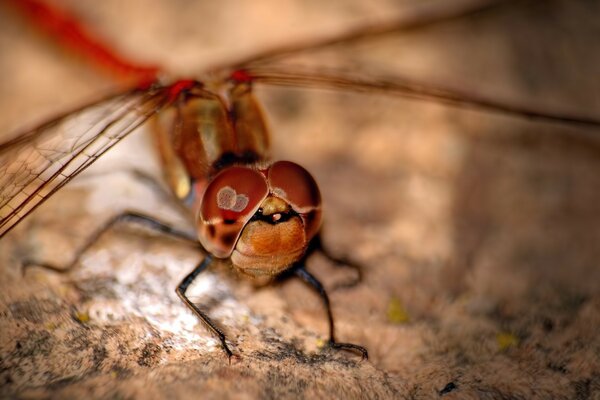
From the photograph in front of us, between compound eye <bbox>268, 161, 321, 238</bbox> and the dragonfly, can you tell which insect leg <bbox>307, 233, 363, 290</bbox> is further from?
compound eye <bbox>268, 161, 321, 238</bbox>

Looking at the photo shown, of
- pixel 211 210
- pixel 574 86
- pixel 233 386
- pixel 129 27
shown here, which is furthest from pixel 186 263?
pixel 574 86

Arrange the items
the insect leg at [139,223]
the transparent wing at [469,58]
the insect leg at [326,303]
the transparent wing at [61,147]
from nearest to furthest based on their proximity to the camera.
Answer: the insect leg at [326,303], the transparent wing at [61,147], the insect leg at [139,223], the transparent wing at [469,58]

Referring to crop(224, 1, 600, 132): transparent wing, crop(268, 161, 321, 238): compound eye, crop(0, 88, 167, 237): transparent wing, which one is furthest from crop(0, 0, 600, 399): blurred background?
crop(268, 161, 321, 238): compound eye

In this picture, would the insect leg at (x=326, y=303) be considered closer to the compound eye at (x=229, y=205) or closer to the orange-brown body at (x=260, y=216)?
the orange-brown body at (x=260, y=216)

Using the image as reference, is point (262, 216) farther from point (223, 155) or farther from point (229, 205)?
point (223, 155)

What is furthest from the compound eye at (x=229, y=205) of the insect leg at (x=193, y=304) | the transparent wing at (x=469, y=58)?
the transparent wing at (x=469, y=58)

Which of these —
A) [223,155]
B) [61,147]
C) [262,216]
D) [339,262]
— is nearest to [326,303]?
[339,262]
